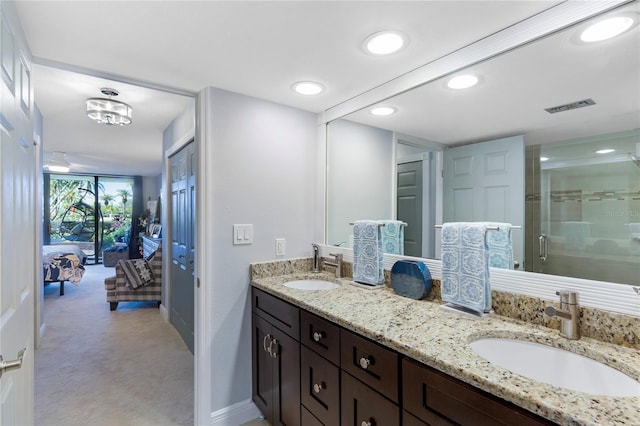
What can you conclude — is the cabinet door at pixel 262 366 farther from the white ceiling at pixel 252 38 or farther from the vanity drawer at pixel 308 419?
the white ceiling at pixel 252 38

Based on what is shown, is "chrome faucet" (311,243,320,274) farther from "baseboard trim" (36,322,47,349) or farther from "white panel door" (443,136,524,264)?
"baseboard trim" (36,322,47,349)

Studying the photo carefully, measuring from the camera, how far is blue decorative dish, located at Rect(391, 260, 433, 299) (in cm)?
157

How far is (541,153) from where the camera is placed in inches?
50.1

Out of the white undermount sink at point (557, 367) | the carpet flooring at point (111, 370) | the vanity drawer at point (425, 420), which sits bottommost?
the carpet flooring at point (111, 370)

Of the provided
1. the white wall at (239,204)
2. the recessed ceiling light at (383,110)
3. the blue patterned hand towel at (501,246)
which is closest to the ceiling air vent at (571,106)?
the blue patterned hand towel at (501,246)

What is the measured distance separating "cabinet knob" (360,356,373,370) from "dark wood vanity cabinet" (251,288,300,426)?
1.56 ft

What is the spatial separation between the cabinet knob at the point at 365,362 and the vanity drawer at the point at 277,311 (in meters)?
0.47

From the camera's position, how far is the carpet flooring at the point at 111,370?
81.4 inches

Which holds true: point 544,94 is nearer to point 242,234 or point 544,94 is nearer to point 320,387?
point 320,387

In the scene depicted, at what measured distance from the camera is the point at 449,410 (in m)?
0.92

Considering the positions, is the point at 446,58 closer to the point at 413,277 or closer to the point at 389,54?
the point at 389,54

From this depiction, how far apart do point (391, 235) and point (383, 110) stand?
77 centimetres

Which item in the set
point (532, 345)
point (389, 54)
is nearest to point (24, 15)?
point (389, 54)

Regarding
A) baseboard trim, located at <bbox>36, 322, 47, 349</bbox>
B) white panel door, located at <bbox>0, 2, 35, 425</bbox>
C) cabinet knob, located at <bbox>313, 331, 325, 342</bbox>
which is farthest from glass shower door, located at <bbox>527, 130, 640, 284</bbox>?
baseboard trim, located at <bbox>36, 322, 47, 349</bbox>
